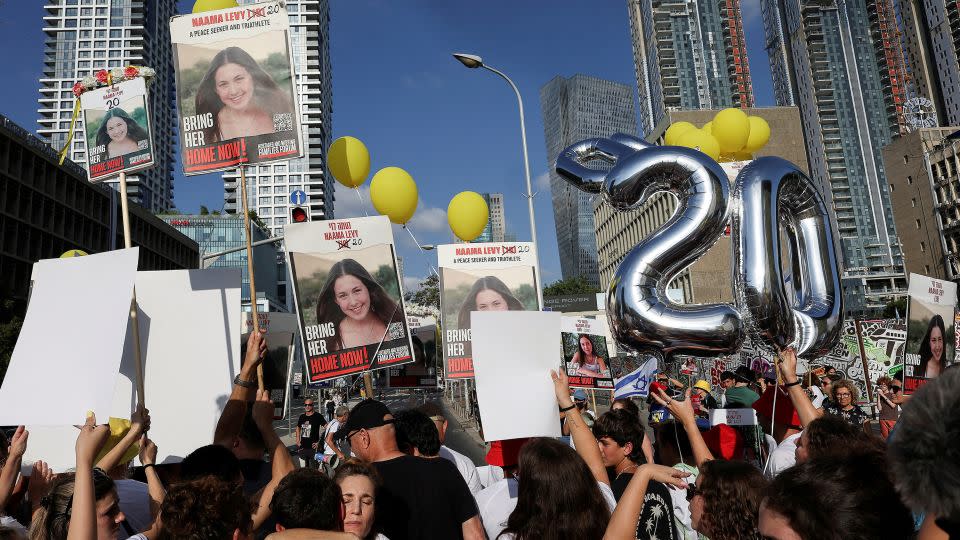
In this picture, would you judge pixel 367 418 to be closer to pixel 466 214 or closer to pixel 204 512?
pixel 204 512

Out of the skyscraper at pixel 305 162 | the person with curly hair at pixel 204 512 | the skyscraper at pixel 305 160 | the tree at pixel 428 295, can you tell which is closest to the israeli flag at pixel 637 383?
the person with curly hair at pixel 204 512

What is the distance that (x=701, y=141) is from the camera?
22.5 feet

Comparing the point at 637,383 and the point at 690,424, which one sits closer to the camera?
the point at 690,424

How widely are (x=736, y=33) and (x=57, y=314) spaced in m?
158

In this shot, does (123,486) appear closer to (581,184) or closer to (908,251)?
(581,184)

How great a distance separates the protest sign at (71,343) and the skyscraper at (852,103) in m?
149

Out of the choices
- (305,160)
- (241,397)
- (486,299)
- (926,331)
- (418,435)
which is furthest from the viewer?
(305,160)

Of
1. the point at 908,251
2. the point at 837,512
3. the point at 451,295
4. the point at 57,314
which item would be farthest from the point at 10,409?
the point at 908,251

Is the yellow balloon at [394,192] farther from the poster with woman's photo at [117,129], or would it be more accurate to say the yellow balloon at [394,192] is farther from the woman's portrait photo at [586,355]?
the poster with woman's photo at [117,129]

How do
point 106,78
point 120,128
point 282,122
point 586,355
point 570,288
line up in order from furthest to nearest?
1. point 570,288
2. point 586,355
3. point 282,122
4. point 106,78
5. point 120,128

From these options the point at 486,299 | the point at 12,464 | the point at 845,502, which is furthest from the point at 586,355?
the point at 845,502

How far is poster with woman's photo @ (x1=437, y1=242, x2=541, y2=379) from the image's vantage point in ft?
32.0

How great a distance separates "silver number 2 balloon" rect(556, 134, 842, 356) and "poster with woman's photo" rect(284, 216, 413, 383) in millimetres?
2872

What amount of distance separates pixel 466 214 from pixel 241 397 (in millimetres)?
7051
